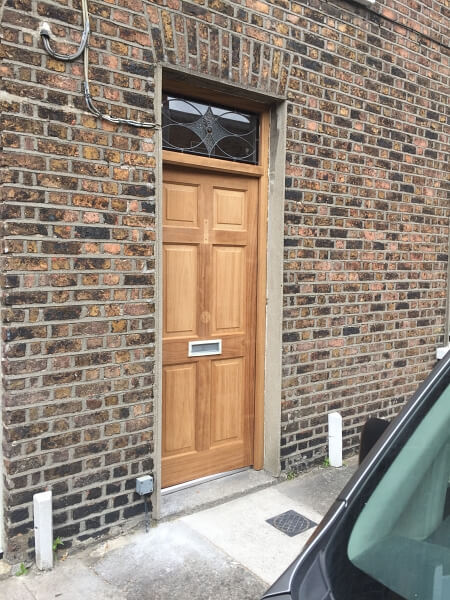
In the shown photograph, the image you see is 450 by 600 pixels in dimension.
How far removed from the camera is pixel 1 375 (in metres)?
2.78

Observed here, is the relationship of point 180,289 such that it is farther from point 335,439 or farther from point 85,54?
point 335,439

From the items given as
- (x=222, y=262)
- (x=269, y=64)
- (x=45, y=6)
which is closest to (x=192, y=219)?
(x=222, y=262)

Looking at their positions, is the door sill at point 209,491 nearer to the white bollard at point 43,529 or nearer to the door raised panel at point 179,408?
the door raised panel at point 179,408

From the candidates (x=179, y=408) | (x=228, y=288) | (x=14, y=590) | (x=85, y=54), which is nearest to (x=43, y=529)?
(x=14, y=590)

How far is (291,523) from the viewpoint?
11.2 ft

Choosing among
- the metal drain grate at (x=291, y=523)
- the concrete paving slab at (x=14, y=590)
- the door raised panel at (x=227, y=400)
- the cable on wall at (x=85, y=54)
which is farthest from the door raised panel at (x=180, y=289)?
the concrete paving slab at (x=14, y=590)

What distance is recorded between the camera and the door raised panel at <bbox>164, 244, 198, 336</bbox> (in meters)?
3.62

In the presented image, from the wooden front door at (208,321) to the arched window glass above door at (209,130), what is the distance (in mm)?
172

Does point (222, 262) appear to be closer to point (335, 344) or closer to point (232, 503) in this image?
point (335, 344)

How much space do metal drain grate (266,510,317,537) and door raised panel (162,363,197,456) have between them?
805 millimetres

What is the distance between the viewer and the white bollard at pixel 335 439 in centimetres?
427

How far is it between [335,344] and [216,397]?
3.87 feet

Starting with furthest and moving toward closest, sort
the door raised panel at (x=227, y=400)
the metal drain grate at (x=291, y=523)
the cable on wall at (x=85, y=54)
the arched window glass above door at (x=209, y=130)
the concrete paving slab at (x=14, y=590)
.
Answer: the door raised panel at (x=227, y=400) < the arched window glass above door at (x=209, y=130) < the metal drain grate at (x=291, y=523) < the cable on wall at (x=85, y=54) < the concrete paving slab at (x=14, y=590)

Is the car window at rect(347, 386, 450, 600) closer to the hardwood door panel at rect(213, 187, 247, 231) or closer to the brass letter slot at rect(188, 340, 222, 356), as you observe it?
the brass letter slot at rect(188, 340, 222, 356)
